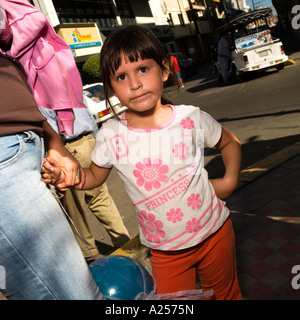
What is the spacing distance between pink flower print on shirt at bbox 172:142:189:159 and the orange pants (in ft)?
1.42

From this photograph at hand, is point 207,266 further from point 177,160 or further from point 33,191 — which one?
point 33,191

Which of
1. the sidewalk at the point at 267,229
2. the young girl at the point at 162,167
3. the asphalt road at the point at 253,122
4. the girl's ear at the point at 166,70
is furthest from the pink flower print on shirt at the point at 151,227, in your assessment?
A: the sidewalk at the point at 267,229

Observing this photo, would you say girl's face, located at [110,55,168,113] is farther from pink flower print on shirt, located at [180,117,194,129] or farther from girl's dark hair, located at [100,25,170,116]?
pink flower print on shirt, located at [180,117,194,129]

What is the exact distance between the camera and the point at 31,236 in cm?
108

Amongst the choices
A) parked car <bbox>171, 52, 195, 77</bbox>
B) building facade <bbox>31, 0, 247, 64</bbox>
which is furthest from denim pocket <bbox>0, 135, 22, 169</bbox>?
parked car <bbox>171, 52, 195, 77</bbox>

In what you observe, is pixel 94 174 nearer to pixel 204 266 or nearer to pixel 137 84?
pixel 137 84

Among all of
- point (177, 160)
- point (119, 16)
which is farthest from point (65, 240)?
point (119, 16)

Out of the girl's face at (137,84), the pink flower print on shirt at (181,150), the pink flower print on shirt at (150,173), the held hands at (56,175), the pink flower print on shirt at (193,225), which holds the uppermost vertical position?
the girl's face at (137,84)

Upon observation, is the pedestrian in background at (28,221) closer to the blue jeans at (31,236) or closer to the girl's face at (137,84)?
the blue jeans at (31,236)

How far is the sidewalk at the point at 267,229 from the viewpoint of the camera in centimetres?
224

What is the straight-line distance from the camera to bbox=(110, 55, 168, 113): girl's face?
1.49m

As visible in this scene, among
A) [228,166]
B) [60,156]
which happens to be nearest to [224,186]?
[228,166]

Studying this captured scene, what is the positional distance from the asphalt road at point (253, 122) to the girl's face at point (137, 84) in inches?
19.2

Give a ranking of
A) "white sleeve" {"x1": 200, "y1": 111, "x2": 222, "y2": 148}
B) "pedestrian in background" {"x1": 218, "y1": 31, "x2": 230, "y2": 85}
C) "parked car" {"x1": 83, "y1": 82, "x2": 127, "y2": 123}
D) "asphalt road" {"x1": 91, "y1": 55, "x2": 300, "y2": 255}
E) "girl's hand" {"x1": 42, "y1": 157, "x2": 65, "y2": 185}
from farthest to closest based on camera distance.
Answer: "pedestrian in background" {"x1": 218, "y1": 31, "x2": 230, "y2": 85}
"parked car" {"x1": 83, "y1": 82, "x2": 127, "y2": 123}
"asphalt road" {"x1": 91, "y1": 55, "x2": 300, "y2": 255}
"white sleeve" {"x1": 200, "y1": 111, "x2": 222, "y2": 148}
"girl's hand" {"x1": 42, "y1": 157, "x2": 65, "y2": 185}
